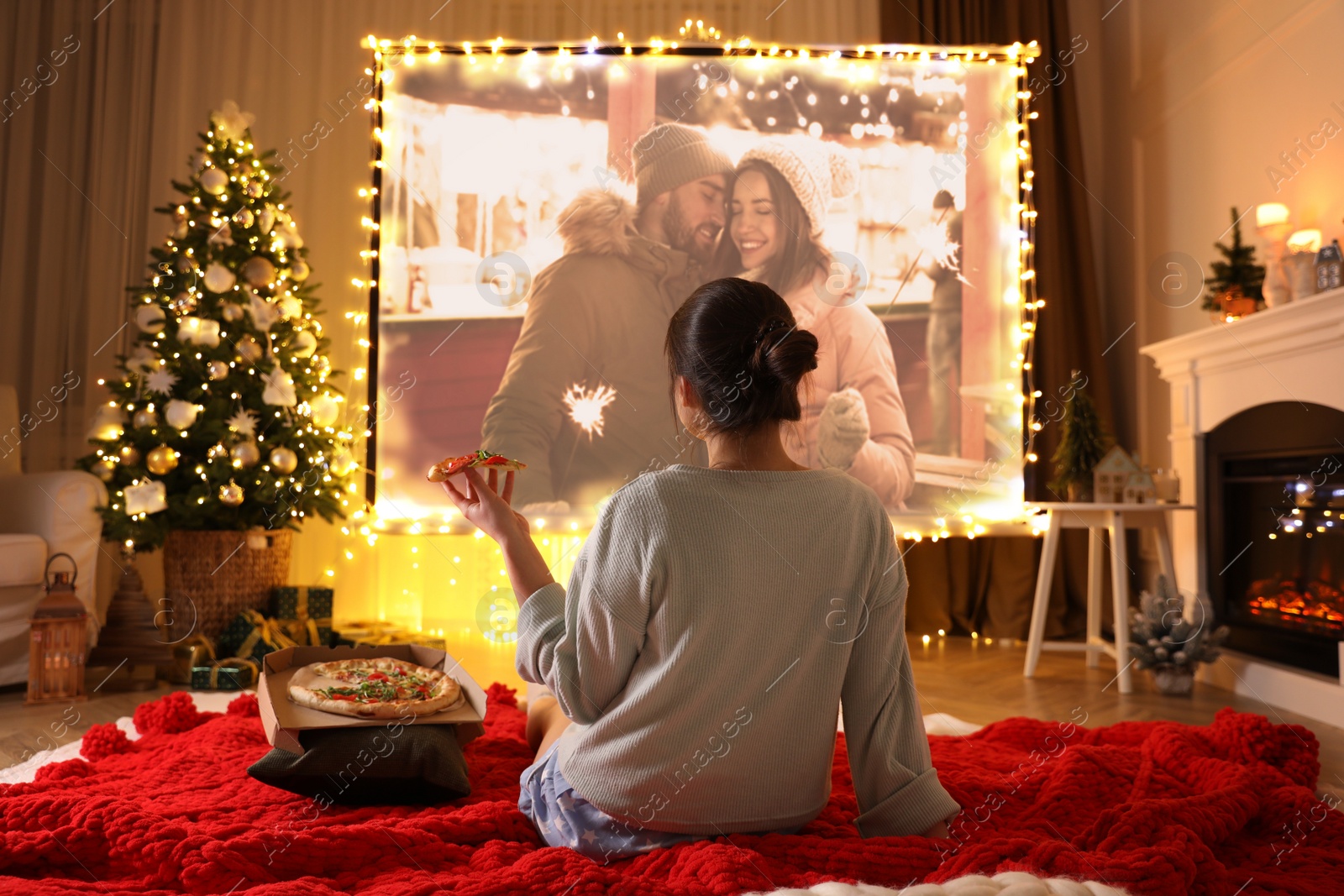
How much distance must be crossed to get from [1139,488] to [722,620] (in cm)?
261

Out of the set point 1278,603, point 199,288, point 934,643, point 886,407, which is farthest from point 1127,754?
point 199,288

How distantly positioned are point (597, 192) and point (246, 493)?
1.67 meters

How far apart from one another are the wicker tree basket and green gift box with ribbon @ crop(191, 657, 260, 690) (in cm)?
28

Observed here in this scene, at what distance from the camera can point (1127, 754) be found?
5.85 ft

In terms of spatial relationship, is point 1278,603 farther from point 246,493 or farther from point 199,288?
point 199,288

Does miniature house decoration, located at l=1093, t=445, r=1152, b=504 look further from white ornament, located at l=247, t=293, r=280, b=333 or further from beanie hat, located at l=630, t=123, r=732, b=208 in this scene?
white ornament, located at l=247, t=293, r=280, b=333

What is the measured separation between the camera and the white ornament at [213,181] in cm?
355

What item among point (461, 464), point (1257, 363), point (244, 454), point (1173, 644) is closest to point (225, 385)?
point (244, 454)

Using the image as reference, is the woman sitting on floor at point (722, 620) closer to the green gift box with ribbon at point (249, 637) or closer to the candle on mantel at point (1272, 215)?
the green gift box with ribbon at point (249, 637)

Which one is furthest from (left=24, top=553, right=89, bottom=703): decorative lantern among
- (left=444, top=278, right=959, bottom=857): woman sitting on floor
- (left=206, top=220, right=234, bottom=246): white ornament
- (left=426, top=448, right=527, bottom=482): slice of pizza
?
(left=444, top=278, right=959, bottom=857): woman sitting on floor

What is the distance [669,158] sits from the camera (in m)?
3.68

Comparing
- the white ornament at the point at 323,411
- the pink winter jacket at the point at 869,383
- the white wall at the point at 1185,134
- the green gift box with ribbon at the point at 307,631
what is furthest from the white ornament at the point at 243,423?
the white wall at the point at 1185,134

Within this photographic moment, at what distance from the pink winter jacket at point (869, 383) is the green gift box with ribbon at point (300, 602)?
186cm

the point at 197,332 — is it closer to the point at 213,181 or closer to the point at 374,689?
the point at 213,181
